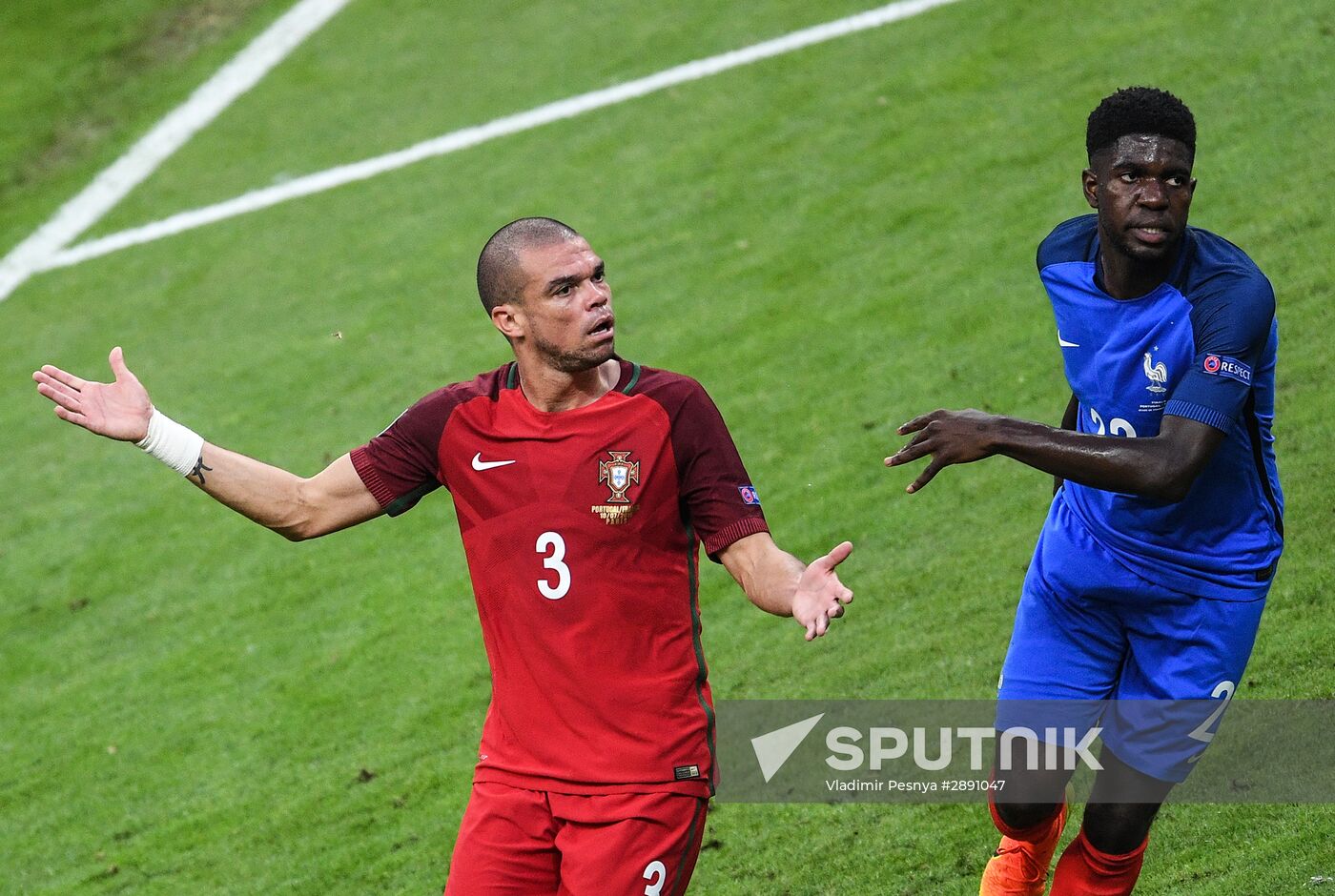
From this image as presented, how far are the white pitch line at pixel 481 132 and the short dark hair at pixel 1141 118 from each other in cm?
983

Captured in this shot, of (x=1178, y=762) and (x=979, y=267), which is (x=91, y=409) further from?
(x=979, y=267)

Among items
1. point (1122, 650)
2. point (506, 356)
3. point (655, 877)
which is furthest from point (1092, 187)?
point (506, 356)

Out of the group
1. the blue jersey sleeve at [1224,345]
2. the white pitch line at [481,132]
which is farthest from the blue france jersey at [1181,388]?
the white pitch line at [481,132]

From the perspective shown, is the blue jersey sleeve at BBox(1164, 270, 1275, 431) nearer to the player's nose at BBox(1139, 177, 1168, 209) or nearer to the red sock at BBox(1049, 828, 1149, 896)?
the player's nose at BBox(1139, 177, 1168, 209)

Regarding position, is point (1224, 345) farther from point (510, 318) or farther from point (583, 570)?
point (510, 318)

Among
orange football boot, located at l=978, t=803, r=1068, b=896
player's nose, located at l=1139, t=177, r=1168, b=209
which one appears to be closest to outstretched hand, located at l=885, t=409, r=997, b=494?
player's nose, located at l=1139, t=177, r=1168, b=209

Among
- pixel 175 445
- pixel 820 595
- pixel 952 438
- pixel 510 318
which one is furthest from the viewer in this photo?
pixel 175 445

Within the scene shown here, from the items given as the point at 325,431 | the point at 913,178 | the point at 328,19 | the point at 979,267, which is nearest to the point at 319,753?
the point at 325,431

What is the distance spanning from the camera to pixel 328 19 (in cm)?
1755

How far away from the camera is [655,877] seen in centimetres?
435

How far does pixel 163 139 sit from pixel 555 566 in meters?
13.2

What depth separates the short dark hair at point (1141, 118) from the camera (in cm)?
464

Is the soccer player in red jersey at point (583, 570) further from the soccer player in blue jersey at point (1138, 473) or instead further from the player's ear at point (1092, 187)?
the player's ear at point (1092, 187)

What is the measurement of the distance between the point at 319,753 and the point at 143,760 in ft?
3.41
